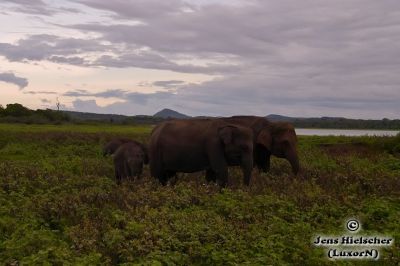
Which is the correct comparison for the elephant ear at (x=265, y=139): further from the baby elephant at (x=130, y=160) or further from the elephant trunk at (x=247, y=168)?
the baby elephant at (x=130, y=160)

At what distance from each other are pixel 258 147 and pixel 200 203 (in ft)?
24.9

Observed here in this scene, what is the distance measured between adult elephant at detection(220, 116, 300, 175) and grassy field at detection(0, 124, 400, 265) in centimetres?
209

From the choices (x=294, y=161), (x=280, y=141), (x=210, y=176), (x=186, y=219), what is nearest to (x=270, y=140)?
(x=280, y=141)

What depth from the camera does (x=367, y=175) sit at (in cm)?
1722

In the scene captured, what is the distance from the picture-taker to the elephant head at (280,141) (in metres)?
19.6

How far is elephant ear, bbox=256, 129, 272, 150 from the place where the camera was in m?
19.6

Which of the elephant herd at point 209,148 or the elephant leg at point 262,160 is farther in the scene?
the elephant leg at point 262,160

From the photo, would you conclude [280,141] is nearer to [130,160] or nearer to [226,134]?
[226,134]

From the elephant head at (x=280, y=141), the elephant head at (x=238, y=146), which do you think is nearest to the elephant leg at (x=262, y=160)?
the elephant head at (x=280, y=141)

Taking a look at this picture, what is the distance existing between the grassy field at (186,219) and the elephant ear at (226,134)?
148 centimetres

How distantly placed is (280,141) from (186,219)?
953 centimetres

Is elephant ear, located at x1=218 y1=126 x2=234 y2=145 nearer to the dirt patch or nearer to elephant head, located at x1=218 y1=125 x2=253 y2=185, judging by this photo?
elephant head, located at x1=218 y1=125 x2=253 y2=185

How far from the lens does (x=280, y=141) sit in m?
19.8

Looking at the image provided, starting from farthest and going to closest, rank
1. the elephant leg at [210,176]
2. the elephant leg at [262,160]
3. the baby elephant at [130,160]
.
→ the elephant leg at [262,160]
the baby elephant at [130,160]
the elephant leg at [210,176]
